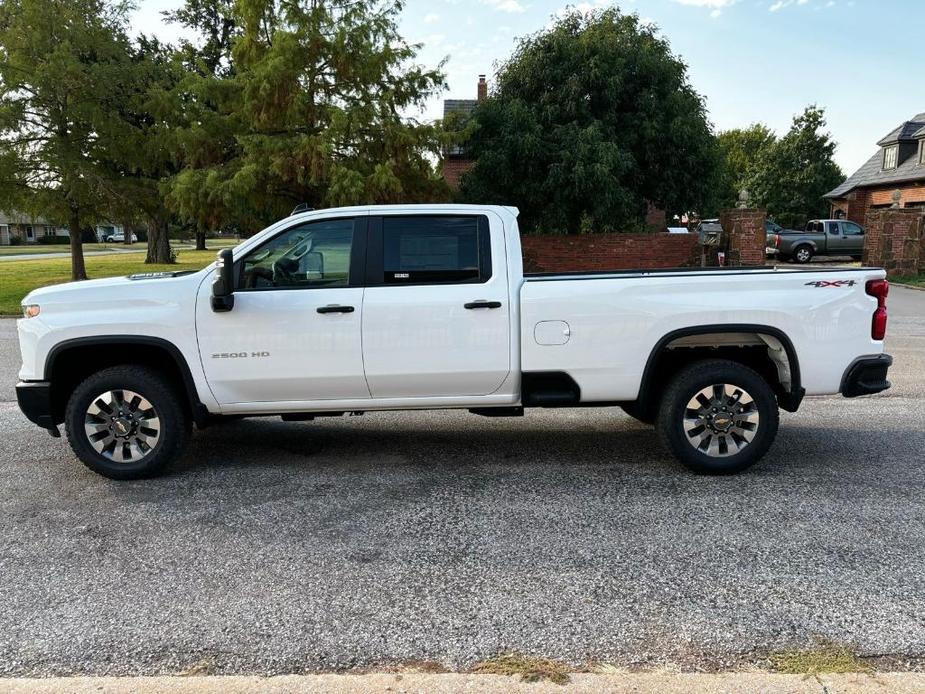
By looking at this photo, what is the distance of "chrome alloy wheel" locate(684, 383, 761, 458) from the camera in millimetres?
5172

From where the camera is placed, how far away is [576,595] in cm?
350

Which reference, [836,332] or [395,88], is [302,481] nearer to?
[836,332]

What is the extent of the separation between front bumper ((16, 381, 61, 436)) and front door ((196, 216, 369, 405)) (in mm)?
1130

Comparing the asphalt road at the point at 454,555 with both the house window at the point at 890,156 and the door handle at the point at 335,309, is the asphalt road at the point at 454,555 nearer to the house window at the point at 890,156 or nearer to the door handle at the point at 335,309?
the door handle at the point at 335,309

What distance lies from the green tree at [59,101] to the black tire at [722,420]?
66.8 ft

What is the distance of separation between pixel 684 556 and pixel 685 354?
1884 mm

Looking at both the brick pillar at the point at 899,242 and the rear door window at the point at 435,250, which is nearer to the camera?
the rear door window at the point at 435,250

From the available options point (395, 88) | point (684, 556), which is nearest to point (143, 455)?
point (684, 556)

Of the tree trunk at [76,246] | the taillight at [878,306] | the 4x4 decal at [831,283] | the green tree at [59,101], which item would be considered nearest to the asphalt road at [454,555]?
the taillight at [878,306]

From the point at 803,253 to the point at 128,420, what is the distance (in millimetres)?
29293

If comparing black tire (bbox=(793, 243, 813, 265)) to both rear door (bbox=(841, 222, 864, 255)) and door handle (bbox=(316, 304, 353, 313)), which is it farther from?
door handle (bbox=(316, 304, 353, 313))

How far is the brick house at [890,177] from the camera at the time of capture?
3659 centimetres

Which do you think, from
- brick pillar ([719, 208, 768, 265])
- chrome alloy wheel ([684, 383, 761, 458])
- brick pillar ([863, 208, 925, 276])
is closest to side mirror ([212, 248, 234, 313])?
chrome alloy wheel ([684, 383, 761, 458])

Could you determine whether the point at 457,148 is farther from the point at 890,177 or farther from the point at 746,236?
the point at 890,177
